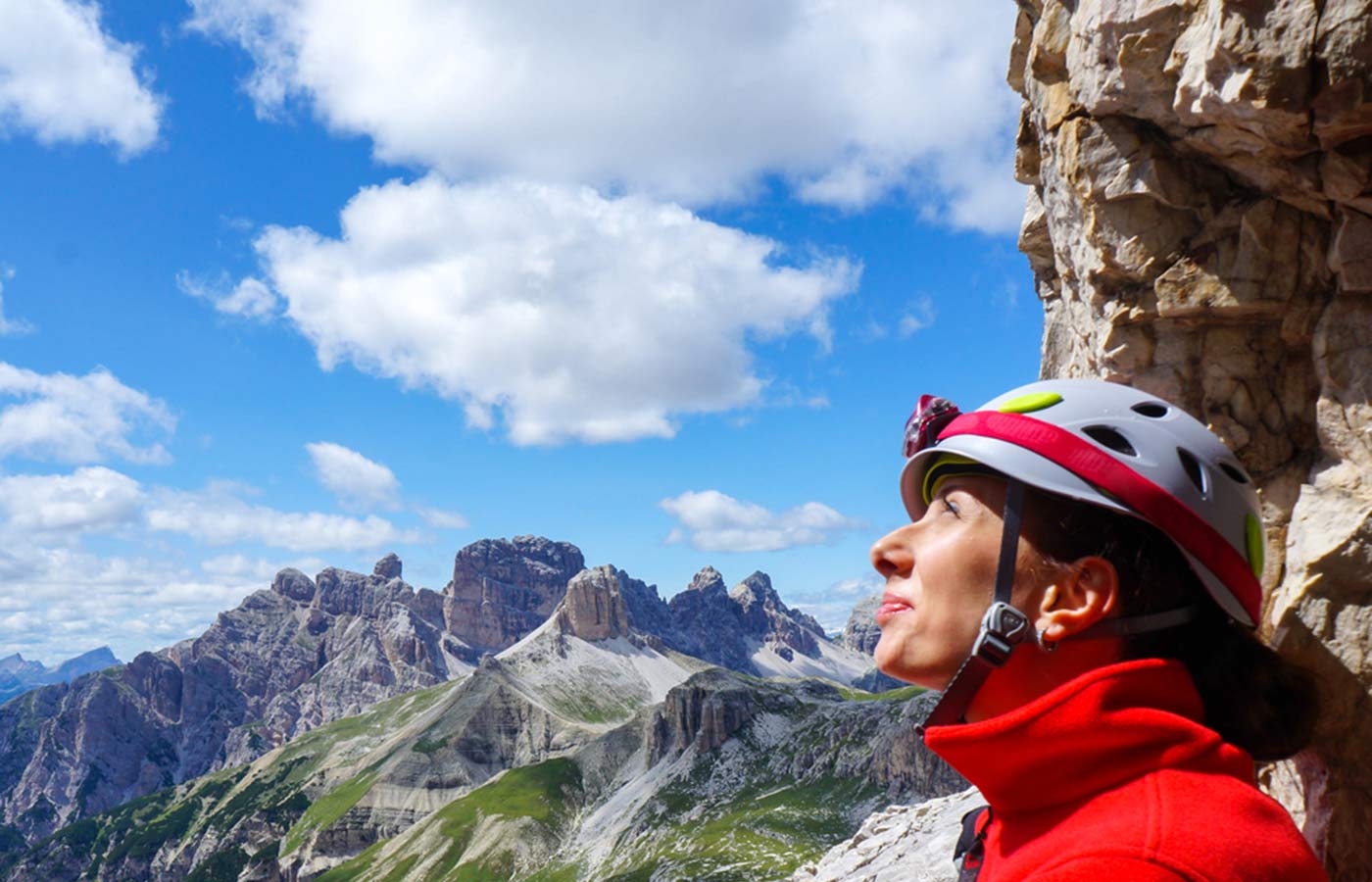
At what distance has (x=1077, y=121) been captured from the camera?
586 inches

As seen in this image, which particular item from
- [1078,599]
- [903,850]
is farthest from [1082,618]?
[903,850]

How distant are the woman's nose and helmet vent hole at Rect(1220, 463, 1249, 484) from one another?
6.12 feet

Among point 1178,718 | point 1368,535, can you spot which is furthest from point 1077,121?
point 1178,718

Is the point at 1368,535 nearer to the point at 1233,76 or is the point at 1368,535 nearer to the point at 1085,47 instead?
the point at 1233,76

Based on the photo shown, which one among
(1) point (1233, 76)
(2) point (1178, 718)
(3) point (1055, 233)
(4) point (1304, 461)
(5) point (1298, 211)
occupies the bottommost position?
(2) point (1178, 718)

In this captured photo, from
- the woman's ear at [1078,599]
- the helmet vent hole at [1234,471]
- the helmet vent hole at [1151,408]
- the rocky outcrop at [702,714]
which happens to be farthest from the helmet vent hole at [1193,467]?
the rocky outcrop at [702,714]

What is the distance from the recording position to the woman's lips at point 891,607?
475 cm

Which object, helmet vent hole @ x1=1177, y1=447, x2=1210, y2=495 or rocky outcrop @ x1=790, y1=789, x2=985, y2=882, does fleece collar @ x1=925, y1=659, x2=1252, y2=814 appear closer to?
helmet vent hole @ x1=1177, y1=447, x2=1210, y2=495

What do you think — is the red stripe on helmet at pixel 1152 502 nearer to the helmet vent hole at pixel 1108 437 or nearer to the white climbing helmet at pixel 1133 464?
the white climbing helmet at pixel 1133 464

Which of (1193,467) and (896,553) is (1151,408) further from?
(896,553)

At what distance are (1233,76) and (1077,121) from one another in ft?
12.7

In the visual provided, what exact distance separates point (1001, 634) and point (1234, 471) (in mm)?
2032

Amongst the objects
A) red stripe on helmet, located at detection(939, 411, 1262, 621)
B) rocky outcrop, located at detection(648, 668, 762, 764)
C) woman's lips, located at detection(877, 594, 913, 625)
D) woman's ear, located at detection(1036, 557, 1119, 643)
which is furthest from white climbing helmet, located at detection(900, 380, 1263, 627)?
rocky outcrop, located at detection(648, 668, 762, 764)

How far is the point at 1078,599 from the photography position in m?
4.41
